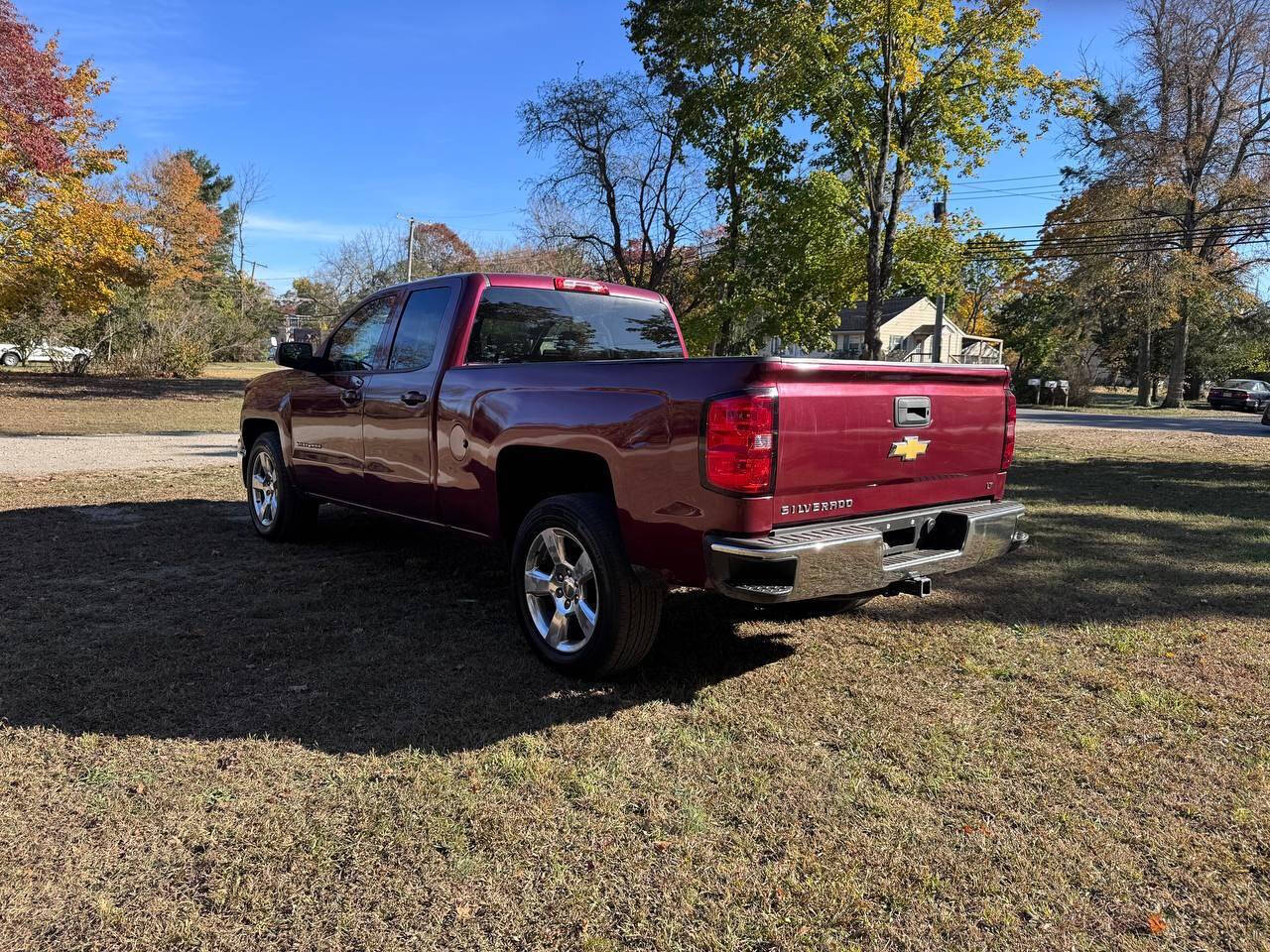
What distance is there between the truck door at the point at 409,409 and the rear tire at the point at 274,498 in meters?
1.40

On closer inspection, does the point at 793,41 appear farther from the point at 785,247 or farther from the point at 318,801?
the point at 318,801

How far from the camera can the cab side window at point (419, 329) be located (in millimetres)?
4898

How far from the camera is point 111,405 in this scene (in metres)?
20.6

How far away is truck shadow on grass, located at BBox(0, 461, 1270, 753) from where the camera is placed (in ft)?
11.6

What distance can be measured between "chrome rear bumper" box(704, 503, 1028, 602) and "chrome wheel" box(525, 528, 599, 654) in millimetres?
815

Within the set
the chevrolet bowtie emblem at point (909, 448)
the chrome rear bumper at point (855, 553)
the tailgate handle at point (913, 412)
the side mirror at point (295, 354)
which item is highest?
the side mirror at point (295, 354)

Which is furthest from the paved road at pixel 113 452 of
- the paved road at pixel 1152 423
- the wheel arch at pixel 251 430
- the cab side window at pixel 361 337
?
the paved road at pixel 1152 423

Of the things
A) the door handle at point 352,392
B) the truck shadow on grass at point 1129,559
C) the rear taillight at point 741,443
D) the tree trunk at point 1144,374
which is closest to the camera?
the rear taillight at point 741,443

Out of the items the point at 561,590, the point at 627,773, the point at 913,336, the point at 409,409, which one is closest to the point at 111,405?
the point at 409,409

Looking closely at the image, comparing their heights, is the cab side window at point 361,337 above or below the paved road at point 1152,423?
above

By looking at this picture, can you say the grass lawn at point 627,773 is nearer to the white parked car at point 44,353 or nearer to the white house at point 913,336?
the white parked car at point 44,353

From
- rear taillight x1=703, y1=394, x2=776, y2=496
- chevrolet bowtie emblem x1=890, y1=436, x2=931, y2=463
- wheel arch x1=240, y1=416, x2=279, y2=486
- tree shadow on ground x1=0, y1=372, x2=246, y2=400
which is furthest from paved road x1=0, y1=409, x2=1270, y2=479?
chevrolet bowtie emblem x1=890, y1=436, x2=931, y2=463


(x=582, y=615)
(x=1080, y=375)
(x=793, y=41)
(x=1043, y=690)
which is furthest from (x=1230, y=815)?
(x=1080, y=375)

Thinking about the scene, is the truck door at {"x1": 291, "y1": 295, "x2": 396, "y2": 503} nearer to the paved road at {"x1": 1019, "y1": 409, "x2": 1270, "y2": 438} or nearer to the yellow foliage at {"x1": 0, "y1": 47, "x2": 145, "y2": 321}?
the yellow foliage at {"x1": 0, "y1": 47, "x2": 145, "y2": 321}
